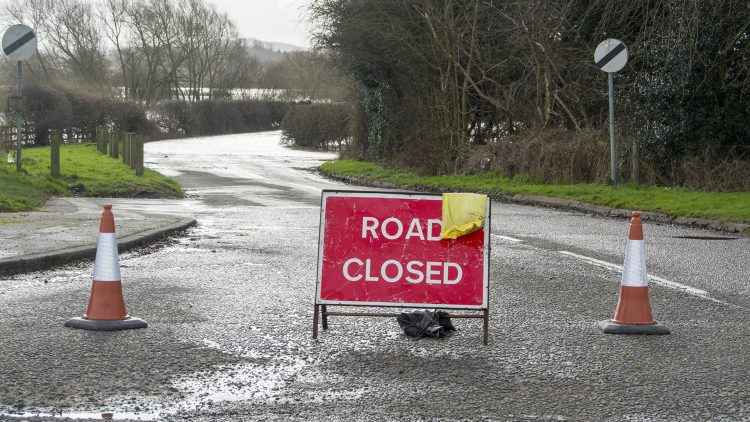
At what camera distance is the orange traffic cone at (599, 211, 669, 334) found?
7.15 m

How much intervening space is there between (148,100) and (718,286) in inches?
3025

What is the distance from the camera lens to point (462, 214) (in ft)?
23.2

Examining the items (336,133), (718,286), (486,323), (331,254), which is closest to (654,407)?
(486,323)

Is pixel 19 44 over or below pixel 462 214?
over

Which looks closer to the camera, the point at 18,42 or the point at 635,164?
the point at 18,42

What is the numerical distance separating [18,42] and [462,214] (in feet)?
53.0

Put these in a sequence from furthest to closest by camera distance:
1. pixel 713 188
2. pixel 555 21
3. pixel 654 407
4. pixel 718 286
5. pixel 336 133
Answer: pixel 336 133
pixel 555 21
pixel 713 188
pixel 718 286
pixel 654 407

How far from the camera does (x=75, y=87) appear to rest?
60.2 meters

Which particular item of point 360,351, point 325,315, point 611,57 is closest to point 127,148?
point 611,57

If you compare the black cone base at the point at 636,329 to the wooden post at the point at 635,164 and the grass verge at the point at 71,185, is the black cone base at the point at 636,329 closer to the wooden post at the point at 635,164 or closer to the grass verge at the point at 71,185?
the grass verge at the point at 71,185

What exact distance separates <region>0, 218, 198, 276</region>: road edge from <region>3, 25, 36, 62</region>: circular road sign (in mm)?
9280

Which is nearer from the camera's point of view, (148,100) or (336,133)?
(336,133)

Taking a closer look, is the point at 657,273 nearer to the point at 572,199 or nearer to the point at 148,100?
the point at 572,199

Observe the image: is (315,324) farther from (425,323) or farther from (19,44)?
(19,44)
